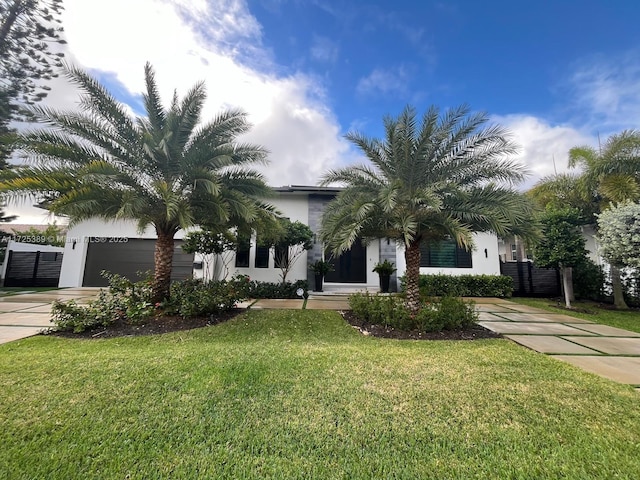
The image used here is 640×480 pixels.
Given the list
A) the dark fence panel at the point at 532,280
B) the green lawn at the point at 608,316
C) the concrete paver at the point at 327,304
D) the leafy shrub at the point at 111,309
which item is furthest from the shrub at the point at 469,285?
the leafy shrub at the point at 111,309

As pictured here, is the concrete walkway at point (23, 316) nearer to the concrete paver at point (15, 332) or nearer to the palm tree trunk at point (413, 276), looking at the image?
the concrete paver at point (15, 332)

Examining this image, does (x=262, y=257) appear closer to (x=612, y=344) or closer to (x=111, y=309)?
(x=111, y=309)

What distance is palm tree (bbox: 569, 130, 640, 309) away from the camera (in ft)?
27.7

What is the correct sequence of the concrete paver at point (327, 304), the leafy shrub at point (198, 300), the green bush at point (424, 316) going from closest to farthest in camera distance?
the green bush at point (424, 316), the leafy shrub at point (198, 300), the concrete paver at point (327, 304)

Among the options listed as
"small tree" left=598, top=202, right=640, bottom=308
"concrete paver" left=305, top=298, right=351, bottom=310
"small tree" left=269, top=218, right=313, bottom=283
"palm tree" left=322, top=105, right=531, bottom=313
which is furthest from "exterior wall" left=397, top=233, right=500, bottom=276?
"palm tree" left=322, top=105, right=531, bottom=313

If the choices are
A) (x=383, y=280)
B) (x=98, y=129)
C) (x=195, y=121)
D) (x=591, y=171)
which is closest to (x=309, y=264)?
(x=383, y=280)

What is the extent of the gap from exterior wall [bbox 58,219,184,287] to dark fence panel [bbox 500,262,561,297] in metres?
16.2

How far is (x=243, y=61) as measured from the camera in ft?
27.0

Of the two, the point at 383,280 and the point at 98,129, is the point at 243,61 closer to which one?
the point at 98,129

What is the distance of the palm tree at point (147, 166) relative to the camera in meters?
5.14

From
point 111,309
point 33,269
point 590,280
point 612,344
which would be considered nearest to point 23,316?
point 111,309

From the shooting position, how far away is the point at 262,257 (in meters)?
12.3

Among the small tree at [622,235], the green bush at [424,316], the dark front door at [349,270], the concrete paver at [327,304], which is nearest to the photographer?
the green bush at [424,316]

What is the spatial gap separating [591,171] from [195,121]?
1304 centimetres
